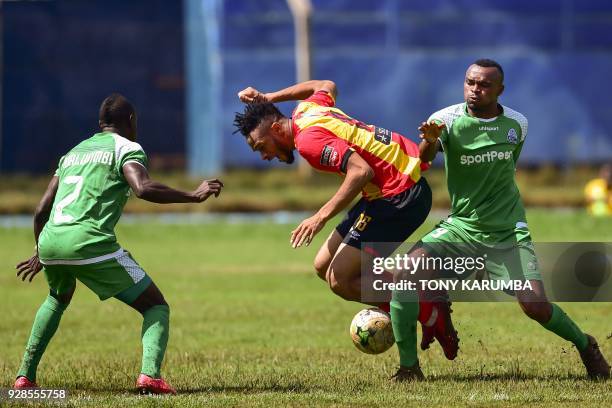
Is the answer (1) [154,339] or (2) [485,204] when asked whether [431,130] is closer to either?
(2) [485,204]

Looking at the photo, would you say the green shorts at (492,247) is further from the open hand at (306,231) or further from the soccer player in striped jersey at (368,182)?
the open hand at (306,231)

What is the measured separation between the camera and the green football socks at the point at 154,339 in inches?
335

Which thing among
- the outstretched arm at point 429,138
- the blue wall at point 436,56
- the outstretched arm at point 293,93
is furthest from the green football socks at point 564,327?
the blue wall at point 436,56

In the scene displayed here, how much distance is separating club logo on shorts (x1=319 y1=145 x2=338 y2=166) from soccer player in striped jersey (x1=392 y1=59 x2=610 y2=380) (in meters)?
0.73

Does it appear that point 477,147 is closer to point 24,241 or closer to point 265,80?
point 24,241

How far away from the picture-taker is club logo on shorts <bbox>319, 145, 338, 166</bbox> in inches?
353

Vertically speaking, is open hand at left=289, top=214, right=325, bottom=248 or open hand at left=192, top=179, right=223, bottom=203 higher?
open hand at left=192, top=179, right=223, bottom=203

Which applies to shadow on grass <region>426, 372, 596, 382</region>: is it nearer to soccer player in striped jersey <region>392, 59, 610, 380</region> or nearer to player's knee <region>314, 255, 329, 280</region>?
soccer player in striped jersey <region>392, 59, 610, 380</region>

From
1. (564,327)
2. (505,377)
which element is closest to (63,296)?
(505,377)

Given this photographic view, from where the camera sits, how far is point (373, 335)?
31.1 ft

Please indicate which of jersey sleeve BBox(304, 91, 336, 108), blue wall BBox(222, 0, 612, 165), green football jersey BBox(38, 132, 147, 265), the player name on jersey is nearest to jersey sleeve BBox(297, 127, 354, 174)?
jersey sleeve BBox(304, 91, 336, 108)

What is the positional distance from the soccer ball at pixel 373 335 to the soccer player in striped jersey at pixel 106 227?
5.18 feet

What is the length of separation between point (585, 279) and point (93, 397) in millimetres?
5502

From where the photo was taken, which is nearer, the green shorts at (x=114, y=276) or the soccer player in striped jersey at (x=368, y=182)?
the green shorts at (x=114, y=276)
